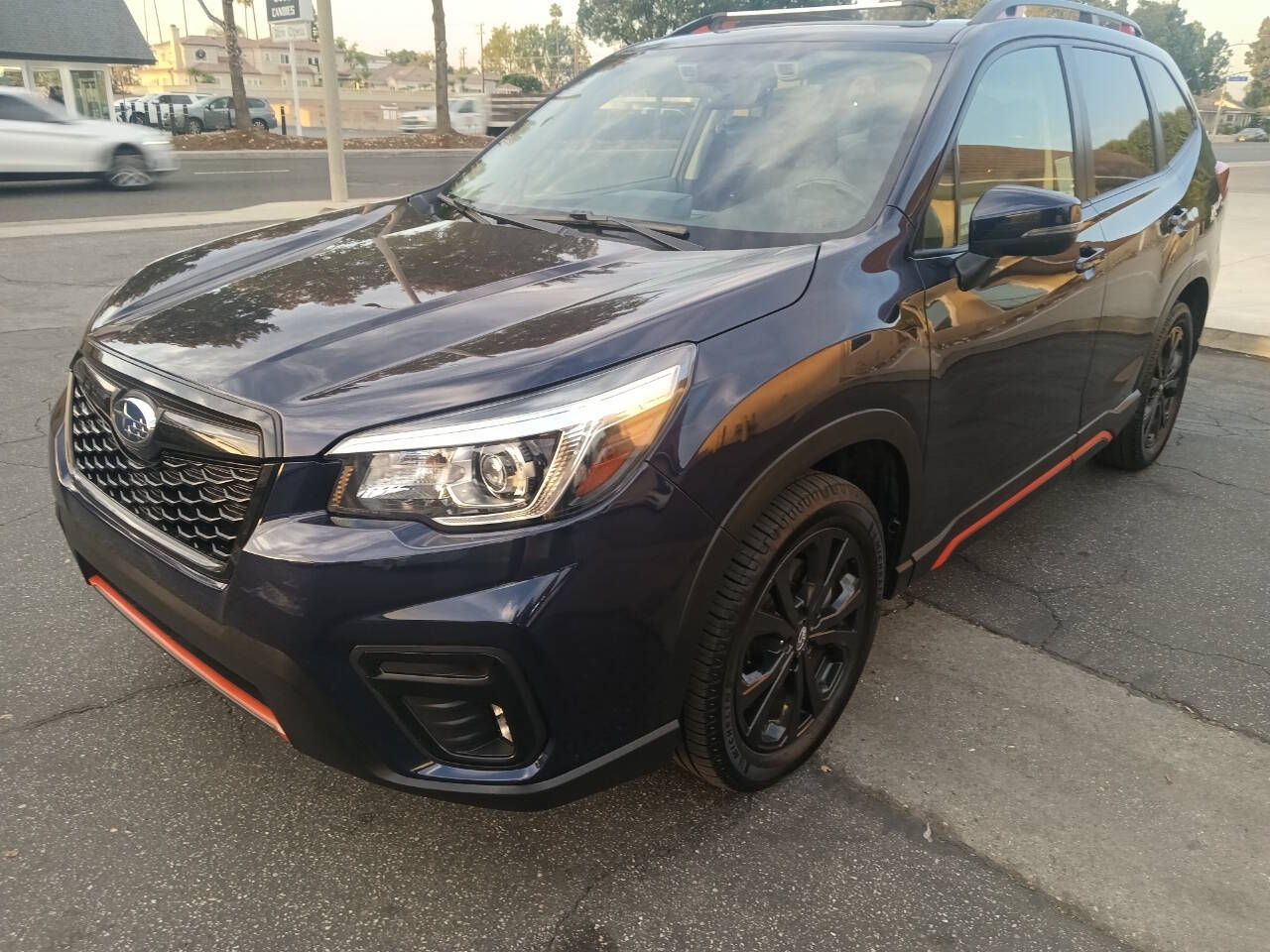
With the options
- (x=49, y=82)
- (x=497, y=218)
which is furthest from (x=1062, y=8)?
(x=49, y=82)

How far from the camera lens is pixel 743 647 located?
7.14 feet

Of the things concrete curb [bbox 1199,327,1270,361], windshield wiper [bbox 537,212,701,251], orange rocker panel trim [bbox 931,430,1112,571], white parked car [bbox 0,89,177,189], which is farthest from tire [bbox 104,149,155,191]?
orange rocker panel trim [bbox 931,430,1112,571]

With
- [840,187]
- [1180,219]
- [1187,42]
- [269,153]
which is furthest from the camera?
[1187,42]

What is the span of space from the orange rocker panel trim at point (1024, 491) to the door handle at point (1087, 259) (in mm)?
681

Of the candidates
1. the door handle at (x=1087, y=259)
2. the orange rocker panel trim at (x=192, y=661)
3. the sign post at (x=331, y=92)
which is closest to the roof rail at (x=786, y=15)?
the door handle at (x=1087, y=259)

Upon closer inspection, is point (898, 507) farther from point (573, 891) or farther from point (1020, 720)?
point (573, 891)

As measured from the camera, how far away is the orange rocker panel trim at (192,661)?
198cm

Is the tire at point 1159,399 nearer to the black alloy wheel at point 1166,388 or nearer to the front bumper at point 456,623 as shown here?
the black alloy wheel at point 1166,388

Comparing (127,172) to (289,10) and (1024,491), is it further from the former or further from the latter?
(1024,491)

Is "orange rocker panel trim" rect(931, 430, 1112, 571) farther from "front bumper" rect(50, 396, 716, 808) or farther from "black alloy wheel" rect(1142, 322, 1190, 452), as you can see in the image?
"front bumper" rect(50, 396, 716, 808)

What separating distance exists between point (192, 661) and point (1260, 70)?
461 feet

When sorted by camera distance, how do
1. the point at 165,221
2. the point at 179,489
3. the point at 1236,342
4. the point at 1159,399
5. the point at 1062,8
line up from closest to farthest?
the point at 179,489 < the point at 1062,8 < the point at 1159,399 < the point at 1236,342 < the point at 165,221

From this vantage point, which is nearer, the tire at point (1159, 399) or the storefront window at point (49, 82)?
the tire at point (1159, 399)

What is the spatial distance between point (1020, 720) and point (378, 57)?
490ft
